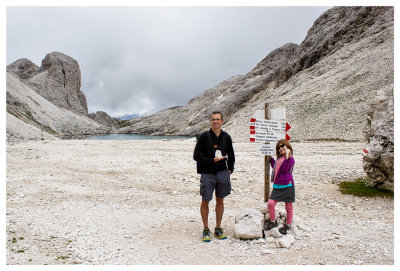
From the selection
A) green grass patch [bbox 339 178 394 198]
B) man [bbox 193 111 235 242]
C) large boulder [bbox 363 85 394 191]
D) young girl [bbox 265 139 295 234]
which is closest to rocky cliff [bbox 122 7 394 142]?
large boulder [bbox 363 85 394 191]

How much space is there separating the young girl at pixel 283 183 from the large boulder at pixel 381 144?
5.55 m

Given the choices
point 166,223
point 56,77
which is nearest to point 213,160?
point 166,223

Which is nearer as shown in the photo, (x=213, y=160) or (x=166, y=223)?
(x=213, y=160)

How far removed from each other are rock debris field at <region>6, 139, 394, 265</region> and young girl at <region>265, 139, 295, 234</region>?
1.78ft

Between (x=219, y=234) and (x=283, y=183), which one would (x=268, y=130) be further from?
(x=219, y=234)

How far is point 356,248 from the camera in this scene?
233 inches

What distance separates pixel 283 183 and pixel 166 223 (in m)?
3.87

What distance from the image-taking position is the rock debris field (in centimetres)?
570

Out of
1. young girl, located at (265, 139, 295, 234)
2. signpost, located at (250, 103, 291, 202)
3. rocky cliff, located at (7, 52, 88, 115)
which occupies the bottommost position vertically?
young girl, located at (265, 139, 295, 234)

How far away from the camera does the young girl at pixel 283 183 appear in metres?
6.45

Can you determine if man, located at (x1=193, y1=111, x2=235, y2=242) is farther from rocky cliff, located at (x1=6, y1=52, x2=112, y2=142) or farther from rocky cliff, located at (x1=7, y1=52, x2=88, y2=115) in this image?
rocky cliff, located at (x1=7, y1=52, x2=88, y2=115)

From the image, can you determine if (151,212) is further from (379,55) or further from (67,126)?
(67,126)

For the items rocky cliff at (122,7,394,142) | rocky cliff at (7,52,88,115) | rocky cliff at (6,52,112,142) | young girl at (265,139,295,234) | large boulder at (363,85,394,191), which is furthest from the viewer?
rocky cliff at (7,52,88,115)

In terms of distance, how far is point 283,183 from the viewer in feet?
21.3
